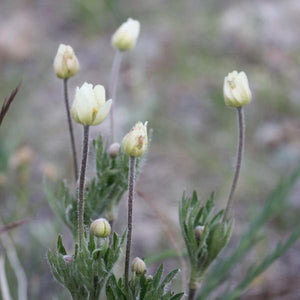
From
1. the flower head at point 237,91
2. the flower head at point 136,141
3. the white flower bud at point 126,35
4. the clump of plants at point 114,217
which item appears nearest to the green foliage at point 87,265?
the clump of plants at point 114,217

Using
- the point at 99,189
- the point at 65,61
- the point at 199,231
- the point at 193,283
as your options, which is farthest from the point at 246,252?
the point at 65,61

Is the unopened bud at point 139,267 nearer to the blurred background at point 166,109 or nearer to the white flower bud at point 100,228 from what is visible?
the white flower bud at point 100,228

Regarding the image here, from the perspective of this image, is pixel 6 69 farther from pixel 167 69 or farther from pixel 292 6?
pixel 292 6

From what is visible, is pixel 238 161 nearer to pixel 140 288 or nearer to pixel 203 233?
pixel 203 233

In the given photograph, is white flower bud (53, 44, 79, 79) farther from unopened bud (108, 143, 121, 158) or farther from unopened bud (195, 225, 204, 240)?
unopened bud (195, 225, 204, 240)

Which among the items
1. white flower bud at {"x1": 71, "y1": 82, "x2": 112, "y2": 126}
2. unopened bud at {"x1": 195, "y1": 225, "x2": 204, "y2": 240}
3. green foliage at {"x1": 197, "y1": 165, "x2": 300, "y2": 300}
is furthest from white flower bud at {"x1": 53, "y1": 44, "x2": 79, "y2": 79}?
green foliage at {"x1": 197, "y1": 165, "x2": 300, "y2": 300}

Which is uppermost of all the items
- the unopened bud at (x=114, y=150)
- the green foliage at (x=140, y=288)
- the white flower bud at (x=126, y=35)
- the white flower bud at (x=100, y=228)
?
the white flower bud at (x=126, y=35)
